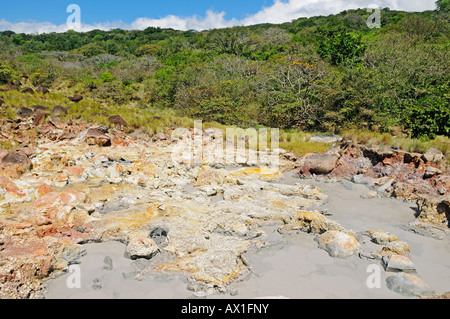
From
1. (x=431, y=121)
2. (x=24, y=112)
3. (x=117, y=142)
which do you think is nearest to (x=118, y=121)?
(x=117, y=142)

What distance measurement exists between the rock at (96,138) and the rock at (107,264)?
6050mm

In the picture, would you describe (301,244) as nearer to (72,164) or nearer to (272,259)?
(272,259)

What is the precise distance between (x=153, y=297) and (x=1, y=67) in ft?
64.3

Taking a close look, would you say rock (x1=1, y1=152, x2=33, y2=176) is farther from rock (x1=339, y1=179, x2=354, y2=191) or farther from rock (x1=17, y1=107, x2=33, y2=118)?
rock (x1=339, y1=179, x2=354, y2=191)

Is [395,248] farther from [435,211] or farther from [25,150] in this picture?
[25,150]

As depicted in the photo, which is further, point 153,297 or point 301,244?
point 301,244

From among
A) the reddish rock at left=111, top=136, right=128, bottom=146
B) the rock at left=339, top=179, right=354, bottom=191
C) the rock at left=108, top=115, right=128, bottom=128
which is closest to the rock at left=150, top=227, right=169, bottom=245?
the rock at left=339, top=179, right=354, bottom=191

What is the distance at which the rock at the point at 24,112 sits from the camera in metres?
10.6

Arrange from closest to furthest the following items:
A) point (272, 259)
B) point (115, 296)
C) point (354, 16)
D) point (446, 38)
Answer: point (115, 296)
point (272, 259)
point (446, 38)
point (354, 16)

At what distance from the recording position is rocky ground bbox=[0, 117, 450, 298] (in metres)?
3.39

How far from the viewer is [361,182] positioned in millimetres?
7004

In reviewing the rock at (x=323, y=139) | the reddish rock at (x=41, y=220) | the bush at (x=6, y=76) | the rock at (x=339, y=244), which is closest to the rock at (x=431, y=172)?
the rock at (x=339, y=244)
